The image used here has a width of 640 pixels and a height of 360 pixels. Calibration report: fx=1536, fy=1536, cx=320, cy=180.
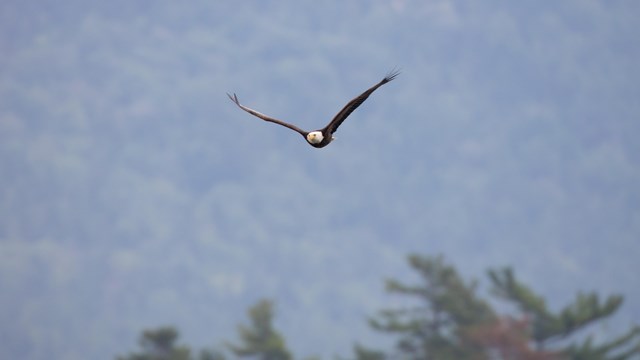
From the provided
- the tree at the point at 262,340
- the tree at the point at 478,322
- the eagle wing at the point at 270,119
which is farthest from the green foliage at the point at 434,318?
the eagle wing at the point at 270,119

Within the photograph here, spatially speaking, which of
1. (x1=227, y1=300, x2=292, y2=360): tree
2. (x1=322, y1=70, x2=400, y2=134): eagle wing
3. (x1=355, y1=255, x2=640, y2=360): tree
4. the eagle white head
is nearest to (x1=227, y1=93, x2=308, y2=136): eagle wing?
the eagle white head

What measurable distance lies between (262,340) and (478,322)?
8781mm

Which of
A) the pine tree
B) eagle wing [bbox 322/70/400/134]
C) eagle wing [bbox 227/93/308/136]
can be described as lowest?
eagle wing [bbox 322/70/400/134]

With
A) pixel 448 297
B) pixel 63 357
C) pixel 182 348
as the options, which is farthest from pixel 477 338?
pixel 63 357

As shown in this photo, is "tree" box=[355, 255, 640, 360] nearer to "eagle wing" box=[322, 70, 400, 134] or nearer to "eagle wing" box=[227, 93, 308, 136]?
"eagle wing" box=[227, 93, 308, 136]

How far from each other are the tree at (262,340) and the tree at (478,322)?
4.53 m

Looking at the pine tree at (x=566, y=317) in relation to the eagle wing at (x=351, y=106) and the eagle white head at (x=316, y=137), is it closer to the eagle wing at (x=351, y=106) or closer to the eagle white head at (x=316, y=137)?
the eagle white head at (x=316, y=137)

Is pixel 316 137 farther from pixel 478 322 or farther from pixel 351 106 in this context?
pixel 478 322

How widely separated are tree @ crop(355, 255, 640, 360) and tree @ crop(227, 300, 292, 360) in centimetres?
453

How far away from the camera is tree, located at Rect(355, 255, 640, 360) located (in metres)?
→ 52.8

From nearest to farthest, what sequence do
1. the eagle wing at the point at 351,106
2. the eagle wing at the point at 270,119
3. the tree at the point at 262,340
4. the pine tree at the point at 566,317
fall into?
1. the eagle wing at the point at 351,106
2. the eagle wing at the point at 270,119
3. the tree at the point at 262,340
4. the pine tree at the point at 566,317

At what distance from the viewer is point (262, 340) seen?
51.4 meters

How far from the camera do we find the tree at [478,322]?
173 ft

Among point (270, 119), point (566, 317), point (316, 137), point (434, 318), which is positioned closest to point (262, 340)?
point (434, 318)
